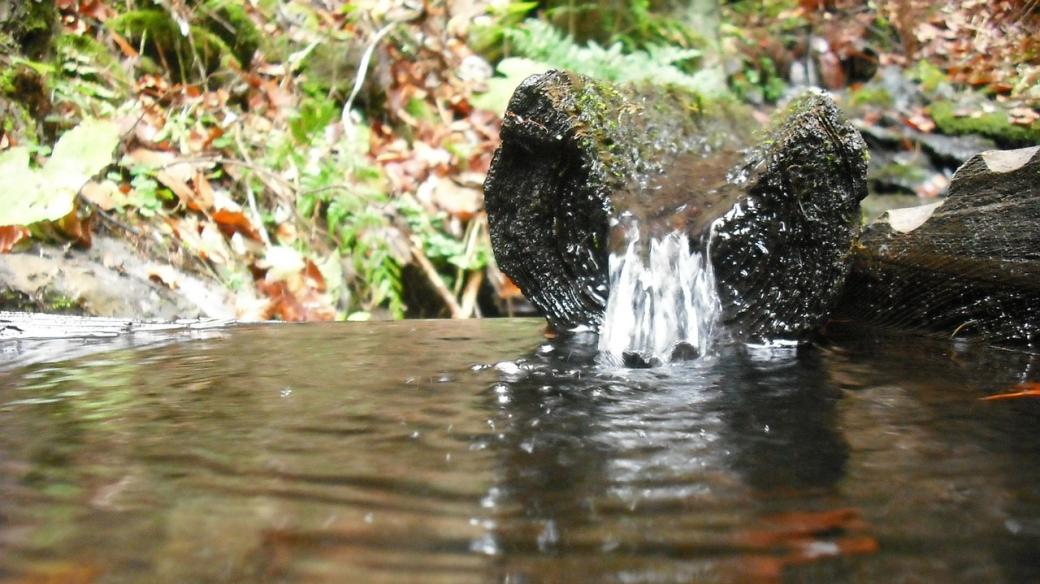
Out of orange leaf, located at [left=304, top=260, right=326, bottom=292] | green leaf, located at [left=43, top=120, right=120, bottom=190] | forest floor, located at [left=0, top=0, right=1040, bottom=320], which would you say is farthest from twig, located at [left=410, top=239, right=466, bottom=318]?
green leaf, located at [left=43, top=120, right=120, bottom=190]

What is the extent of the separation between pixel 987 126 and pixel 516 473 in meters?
7.10

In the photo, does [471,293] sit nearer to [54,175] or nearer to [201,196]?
[201,196]

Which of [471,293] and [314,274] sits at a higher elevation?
[314,274]

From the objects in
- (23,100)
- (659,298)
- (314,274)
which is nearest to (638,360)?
(659,298)

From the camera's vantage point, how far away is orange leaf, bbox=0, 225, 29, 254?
3711 mm

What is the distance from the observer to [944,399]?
206cm

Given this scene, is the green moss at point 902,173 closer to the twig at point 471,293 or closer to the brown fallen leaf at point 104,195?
the twig at point 471,293

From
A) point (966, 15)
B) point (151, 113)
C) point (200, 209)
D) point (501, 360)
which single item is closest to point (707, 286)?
point (501, 360)

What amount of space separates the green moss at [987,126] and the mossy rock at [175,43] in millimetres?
6290

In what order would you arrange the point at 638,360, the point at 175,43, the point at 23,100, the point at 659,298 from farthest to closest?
the point at 175,43 → the point at 23,100 → the point at 659,298 → the point at 638,360

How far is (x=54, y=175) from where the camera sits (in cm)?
388

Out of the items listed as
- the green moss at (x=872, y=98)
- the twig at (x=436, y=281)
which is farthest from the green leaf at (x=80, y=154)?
the green moss at (x=872, y=98)

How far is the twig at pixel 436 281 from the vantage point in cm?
543

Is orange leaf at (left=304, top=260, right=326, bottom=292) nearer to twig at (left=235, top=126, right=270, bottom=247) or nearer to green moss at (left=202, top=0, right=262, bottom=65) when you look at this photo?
twig at (left=235, top=126, right=270, bottom=247)
